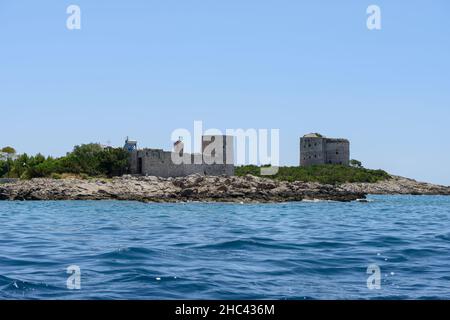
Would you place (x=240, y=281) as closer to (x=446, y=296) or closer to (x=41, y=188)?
(x=446, y=296)

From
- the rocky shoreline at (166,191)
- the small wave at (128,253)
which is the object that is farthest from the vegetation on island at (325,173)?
the small wave at (128,253)

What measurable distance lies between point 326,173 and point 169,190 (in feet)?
Answer: 125

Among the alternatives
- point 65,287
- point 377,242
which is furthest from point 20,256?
point 377,242

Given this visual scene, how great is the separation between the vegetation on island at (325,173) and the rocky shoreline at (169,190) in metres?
18.2

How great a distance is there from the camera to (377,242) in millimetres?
16359

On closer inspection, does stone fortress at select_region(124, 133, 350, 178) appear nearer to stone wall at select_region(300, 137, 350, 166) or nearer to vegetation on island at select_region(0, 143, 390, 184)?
vegetation on island at select_region(0, 143, 390, 184)

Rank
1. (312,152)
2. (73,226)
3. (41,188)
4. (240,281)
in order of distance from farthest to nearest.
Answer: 1. (312,152)
2. (41,188)
3. (73,226)
4. (240,281)

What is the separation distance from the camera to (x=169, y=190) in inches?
2228

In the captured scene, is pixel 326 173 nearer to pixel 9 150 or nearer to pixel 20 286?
pixel 9 150

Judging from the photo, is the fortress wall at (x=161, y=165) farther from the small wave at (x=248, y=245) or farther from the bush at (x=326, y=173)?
the small wave at (x=248, y=245)

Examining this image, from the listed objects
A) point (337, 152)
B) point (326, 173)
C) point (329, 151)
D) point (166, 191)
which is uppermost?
point (329, 151)

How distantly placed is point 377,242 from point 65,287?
Result: 9837mm

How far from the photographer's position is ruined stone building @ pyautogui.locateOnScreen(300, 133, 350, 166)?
3863 inches

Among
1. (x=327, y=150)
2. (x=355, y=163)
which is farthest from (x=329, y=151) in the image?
(x=355, y=163)
